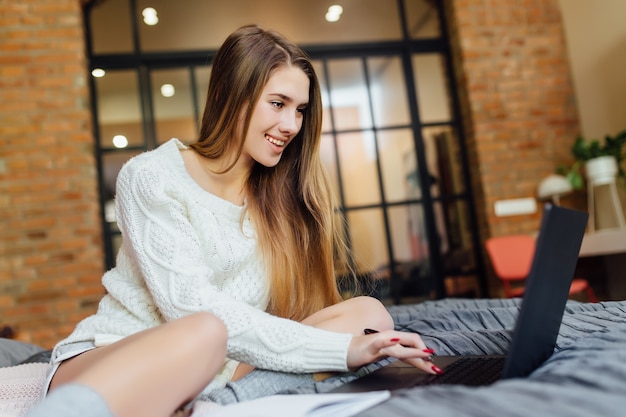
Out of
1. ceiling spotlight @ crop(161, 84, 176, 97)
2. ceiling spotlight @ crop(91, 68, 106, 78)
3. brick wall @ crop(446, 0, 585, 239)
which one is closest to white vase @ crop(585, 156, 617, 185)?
brick wall @ crop(446, 0, 585, 239)

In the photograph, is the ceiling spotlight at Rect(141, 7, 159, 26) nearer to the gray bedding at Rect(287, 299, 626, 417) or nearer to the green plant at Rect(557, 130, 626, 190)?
the green plant at Rect(557, 130, 626, 190)

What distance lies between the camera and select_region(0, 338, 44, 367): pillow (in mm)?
1854

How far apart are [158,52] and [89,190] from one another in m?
1.18

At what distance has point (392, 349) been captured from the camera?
99 centimetres

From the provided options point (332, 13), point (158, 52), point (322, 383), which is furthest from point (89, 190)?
point (322, 383)

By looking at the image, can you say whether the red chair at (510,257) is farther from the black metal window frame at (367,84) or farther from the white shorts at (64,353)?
the white shorts at (64,353)

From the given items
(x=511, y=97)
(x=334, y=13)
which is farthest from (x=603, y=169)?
(x=334, y=13)

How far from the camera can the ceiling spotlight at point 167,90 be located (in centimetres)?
427

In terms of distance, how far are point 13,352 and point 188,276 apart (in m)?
1.15

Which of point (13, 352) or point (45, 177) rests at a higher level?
point (45, 177)

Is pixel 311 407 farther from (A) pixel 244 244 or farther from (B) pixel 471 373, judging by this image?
(A) pixel 244 244

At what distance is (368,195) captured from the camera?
14.6 ft

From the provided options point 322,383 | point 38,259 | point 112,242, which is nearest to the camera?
point 322,383

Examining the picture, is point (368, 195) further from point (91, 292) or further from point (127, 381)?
point (127, 381)
